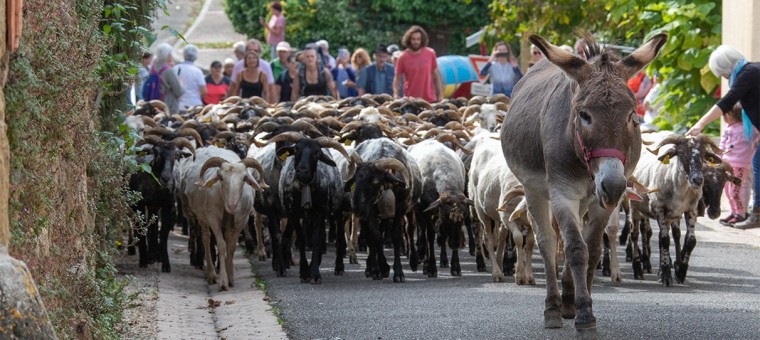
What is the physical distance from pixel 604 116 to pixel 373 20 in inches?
1548

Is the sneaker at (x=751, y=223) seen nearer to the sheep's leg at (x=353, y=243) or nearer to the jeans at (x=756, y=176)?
the jeans at (x=756, y=176)

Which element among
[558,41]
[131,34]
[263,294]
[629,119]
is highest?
[558,41]

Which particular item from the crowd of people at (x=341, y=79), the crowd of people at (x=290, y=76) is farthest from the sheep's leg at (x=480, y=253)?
the crowd of people at (x=290, y=76)

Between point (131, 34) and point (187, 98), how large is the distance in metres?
14.8

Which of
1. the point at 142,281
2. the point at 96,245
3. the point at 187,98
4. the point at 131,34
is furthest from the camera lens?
the point at 187,98

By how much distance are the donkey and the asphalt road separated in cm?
59

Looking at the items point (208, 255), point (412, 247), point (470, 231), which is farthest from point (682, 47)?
point (208, 255)

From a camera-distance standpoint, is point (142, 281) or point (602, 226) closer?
point (602, 226)

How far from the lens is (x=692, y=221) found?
14.2 metres

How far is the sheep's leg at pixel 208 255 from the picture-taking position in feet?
49.3

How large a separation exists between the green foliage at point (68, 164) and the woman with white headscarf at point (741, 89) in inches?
303

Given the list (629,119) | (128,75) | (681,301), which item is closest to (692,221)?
(681,301)

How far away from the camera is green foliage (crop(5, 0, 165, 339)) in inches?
272

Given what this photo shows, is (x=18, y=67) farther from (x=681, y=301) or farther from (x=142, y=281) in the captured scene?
(x=142, y=281)
